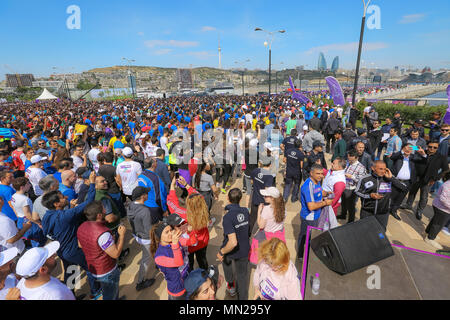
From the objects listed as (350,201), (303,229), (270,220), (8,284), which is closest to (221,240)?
(303,229)

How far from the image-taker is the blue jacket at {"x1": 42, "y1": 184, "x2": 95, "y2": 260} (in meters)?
2.85

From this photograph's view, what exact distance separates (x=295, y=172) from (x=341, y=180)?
5.70ft

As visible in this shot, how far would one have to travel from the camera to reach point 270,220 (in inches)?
123

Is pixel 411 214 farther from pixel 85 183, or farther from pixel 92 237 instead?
pixel 85 183

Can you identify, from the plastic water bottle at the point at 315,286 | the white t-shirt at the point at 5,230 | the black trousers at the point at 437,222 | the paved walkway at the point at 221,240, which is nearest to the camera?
the plastic water bottle at the point at 315,286

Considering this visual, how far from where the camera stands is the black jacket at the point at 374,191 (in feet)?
12.4

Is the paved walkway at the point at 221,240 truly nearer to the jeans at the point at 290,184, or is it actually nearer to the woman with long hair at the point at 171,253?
the jeans at the point at 290,184

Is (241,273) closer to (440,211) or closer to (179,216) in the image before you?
(179,216)

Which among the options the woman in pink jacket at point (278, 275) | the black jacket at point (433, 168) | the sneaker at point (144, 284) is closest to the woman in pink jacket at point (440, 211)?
the black jacket at point (433, 168)

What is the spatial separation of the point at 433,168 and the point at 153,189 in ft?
20.8

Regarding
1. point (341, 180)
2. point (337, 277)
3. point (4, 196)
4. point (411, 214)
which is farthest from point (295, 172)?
point (4, 196)

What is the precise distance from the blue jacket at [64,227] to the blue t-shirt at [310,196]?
11.3ft

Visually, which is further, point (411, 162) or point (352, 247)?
point (411, 162)

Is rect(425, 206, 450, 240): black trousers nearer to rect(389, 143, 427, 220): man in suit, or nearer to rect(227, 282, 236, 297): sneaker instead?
rect(389, 143, 427, 220): man in suit
